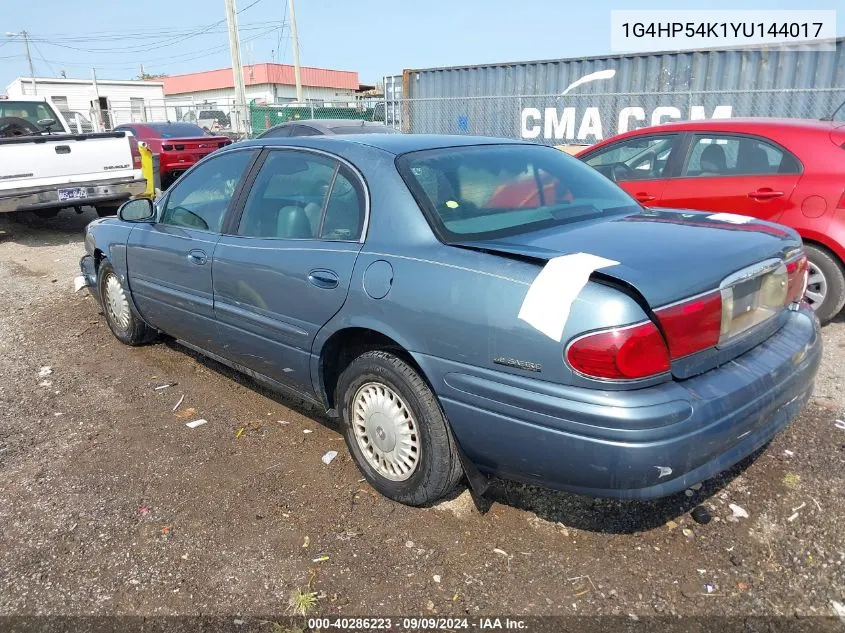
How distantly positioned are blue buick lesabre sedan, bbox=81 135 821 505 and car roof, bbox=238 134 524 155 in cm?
2

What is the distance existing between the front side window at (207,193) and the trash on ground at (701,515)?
290 centimetres

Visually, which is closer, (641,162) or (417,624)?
(417,624)

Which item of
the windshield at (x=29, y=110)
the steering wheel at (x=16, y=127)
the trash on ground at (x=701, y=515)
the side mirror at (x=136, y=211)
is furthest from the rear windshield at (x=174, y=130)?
the trash on ground at (x=701, y=515)

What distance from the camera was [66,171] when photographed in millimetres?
8734

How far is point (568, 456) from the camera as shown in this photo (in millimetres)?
2277

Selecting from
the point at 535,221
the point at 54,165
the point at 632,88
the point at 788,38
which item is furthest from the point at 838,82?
the point at 54,165

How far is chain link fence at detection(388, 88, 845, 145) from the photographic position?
11.1 meters

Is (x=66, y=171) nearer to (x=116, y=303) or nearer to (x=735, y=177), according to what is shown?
(x=116, y=303)

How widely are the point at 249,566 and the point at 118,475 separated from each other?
3.69 feet

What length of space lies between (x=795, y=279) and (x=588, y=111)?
11.4 metres

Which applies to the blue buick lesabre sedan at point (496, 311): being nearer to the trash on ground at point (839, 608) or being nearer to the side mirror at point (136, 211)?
the trash on ground at point (839, 608)

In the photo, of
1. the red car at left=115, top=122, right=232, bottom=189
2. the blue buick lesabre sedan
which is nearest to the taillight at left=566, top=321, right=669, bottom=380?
the blue buick lesabre sedan

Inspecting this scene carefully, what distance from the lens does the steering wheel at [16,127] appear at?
10422 millimetres

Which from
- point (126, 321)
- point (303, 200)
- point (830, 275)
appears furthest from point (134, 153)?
point (830, 275)
